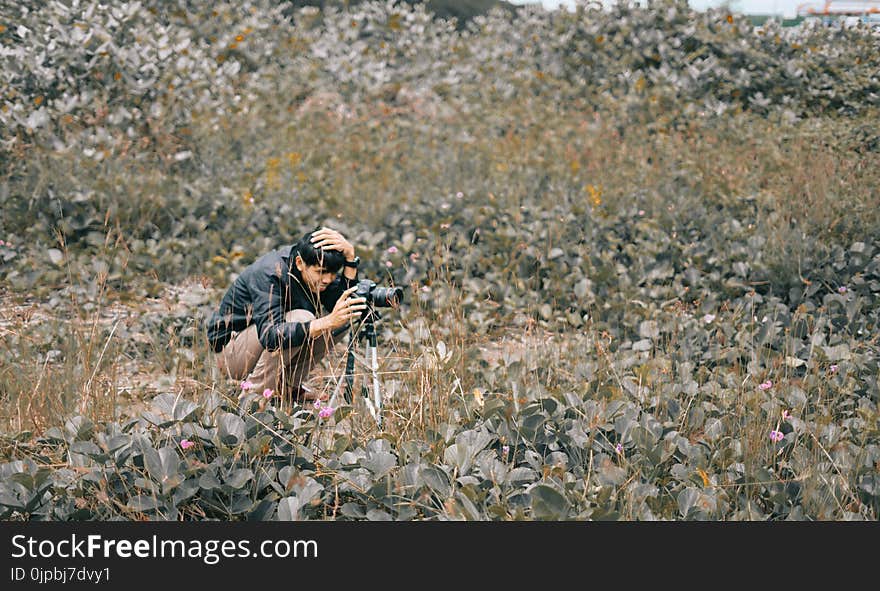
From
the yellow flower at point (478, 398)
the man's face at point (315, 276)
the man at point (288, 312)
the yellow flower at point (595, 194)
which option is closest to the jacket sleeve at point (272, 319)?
the man at point (288, 312)

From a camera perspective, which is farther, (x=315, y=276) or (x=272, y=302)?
(x=272, y=302)

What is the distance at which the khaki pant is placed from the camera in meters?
4.08

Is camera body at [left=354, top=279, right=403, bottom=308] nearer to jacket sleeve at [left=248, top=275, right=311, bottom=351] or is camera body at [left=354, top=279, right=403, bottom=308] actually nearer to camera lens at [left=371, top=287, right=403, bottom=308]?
camera lens at [left=371, top=287, right=403, bottom=308]

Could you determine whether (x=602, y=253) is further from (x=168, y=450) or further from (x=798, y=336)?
(x=168, y=450)

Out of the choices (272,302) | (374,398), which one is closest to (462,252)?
(272,302)

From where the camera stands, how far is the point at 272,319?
3.94 m

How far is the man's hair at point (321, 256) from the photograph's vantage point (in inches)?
150

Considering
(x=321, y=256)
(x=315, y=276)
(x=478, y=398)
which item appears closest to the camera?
(x=478, y=398)

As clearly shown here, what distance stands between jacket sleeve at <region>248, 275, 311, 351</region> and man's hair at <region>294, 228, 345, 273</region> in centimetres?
25

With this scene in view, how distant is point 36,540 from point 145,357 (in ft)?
8.99

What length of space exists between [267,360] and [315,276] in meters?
0.55

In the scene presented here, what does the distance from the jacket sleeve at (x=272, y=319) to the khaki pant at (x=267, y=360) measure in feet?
0.25

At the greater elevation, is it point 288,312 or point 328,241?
point 328,241

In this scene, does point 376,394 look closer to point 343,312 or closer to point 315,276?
point 343,312
